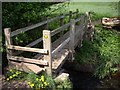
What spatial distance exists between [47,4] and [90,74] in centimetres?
364

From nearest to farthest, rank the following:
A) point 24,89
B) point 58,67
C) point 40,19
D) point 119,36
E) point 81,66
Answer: point 24,89
point 58,67
point 40,19
point 81,66
point 119,36

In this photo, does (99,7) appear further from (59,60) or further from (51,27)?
(59,60)

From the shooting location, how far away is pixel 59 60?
7.70 meters

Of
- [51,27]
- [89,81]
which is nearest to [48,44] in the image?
[89,81]

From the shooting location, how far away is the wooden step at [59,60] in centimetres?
714

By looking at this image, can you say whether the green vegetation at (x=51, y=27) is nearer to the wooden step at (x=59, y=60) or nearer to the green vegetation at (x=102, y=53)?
the green vegetation at (x=102, y=53)

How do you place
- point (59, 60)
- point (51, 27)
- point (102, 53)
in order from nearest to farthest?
1. point (59, 60)
2. point (102, 53)
3. point (51, 27)

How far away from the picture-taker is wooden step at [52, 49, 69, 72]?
7145 mm

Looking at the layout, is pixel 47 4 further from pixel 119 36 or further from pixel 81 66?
pixel 119 36

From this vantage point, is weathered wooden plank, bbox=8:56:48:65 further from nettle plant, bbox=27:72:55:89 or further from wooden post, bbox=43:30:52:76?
nettle plant, bbox=27:72:55:89

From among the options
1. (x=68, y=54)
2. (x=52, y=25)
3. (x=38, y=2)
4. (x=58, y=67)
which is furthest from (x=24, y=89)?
(x=52, y=25)

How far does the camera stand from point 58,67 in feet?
23.8

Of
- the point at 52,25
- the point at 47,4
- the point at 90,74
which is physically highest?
the point at 47,4

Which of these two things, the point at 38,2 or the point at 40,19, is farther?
the point at 40,19
